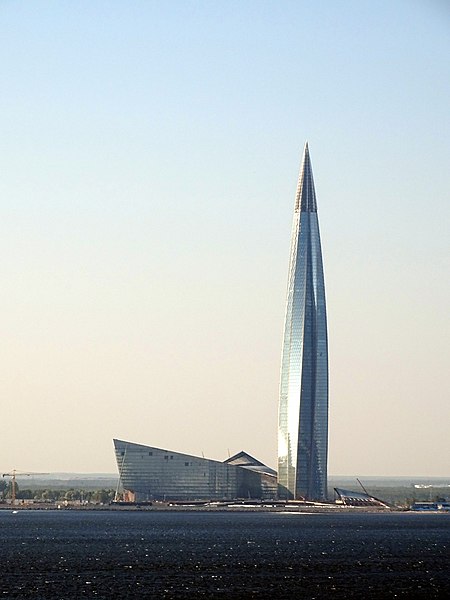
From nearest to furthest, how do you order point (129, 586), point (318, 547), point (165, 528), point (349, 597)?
point (349, 597)
point (129, 586)
point (318, 547)
point (165, 528)

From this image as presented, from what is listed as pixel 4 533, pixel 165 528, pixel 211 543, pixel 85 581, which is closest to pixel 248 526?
pixel 165 528

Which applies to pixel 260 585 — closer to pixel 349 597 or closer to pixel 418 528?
pixel 349 597

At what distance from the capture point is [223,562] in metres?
103

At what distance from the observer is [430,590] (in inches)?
3270

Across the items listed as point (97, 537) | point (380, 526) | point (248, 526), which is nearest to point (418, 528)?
point (380, 526)

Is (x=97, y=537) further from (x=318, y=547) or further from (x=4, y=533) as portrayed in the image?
(x=318, y=547)

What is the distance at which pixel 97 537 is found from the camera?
144375 mm

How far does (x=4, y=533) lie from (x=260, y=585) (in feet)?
249

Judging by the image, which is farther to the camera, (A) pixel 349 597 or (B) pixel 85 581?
(B) pixel 85 581

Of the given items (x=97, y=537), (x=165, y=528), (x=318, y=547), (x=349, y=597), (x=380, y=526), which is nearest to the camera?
(x=349, y=597)

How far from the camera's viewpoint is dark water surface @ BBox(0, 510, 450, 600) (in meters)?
82.1

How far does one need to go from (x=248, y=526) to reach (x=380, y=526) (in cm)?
1708

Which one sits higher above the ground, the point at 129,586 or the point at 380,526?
the point at 380,526

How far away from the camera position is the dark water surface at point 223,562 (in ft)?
269
